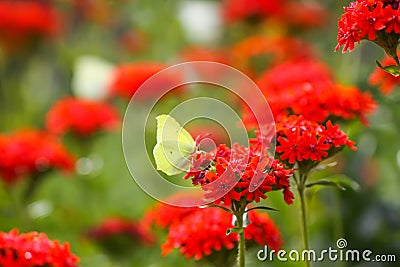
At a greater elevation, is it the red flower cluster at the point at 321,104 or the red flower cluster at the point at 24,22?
the red flower cluster at the point at 24,22

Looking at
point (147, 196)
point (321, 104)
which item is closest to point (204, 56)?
point (147, 196)

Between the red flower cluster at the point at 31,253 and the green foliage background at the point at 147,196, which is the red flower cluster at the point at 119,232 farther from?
the red flower cluster at the point at 31,253

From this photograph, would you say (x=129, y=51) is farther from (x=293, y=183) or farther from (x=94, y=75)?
(x=293, y=183)

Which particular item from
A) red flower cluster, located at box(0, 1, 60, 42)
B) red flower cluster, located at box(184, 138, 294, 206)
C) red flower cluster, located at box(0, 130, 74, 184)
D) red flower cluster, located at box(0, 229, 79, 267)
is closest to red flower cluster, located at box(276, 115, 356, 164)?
red flower cluster, located at box(184, 138, 294, 206)

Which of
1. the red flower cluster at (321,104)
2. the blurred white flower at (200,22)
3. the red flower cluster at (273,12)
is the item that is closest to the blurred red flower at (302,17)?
the red flower cluster at (273,12)

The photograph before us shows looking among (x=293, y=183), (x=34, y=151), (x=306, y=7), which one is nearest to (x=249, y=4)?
(x=306, y=7)

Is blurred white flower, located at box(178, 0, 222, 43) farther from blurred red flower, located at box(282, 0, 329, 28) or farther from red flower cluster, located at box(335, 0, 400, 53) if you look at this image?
red flower cluster, located at box(335, 0, 400, 53)
